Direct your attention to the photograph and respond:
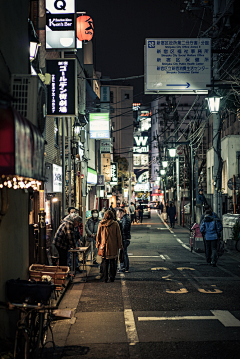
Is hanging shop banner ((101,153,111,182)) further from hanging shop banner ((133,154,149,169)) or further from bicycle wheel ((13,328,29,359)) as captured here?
hanging shop banner ((133,154,149,169))

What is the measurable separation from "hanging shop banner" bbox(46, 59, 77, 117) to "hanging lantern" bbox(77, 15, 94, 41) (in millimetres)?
11013

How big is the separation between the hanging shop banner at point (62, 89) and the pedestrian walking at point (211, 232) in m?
6.14

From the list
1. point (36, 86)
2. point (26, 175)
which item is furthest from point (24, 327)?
point (36, 86)

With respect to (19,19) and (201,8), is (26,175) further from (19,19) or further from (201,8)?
(201,8)

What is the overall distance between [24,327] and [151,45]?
12173mm

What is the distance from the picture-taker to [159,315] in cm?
814

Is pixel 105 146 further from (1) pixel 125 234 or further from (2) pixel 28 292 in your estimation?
(2) pixel 28 292

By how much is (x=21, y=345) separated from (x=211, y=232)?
10.5m

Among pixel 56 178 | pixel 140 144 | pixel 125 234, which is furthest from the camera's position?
pixel 140 144

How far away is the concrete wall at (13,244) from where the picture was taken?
595 centimetres

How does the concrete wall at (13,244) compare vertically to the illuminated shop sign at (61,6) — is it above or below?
below

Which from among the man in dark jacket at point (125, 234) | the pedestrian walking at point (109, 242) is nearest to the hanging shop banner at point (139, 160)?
the man in dark jacket at point (125, 234)

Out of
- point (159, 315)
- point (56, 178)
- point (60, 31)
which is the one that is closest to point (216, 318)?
point (159, 315)

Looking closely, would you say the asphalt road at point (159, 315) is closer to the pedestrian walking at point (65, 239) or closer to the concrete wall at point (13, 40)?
the pedestrian walking at point (65, 239)
